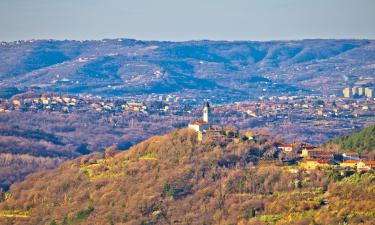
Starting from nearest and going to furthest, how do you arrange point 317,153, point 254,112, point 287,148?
point 317,153, point 287,148, point 254,112

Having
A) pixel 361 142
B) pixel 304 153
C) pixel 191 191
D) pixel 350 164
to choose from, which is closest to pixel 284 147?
pixel 304 153

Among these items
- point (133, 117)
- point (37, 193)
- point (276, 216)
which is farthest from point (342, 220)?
point (133, 117)

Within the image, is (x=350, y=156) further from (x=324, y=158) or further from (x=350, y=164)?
(x=350, y=164)

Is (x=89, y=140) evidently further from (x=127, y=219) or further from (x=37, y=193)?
(x=127, y=219)

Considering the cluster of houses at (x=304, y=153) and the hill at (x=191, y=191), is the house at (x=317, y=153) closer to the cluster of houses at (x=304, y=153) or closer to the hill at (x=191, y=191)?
the cluster of houses at (x=304, y=153)

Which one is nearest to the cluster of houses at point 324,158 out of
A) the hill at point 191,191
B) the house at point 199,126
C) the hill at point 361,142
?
the hill at point 191,191

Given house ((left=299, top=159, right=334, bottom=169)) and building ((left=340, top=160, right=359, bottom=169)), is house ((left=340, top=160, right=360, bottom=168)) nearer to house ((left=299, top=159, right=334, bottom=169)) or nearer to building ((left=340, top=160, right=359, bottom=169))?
building ((left=340, top=160, right=359, bottom=169))

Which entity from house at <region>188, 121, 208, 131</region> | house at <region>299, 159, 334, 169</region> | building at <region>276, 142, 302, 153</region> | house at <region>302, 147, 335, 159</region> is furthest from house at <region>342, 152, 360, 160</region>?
house at <region>188, 121, 208, 131</region>
